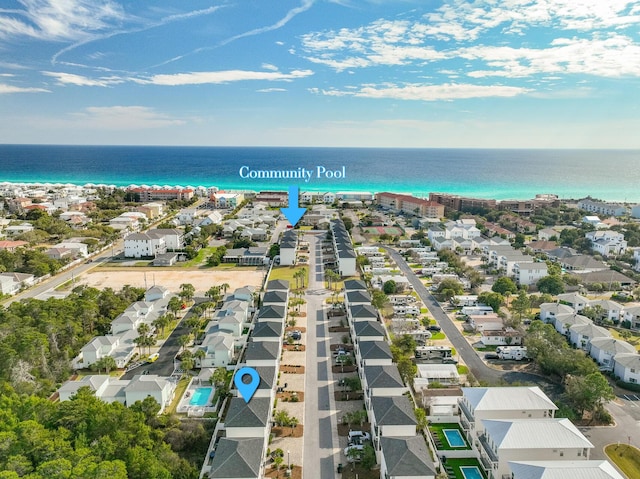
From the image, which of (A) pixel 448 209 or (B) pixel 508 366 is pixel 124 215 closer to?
(A) pixel 448 209

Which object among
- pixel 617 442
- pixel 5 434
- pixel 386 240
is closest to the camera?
pixel 5 434

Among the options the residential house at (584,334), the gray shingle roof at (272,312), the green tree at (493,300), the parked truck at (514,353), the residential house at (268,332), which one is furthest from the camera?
the green tree at (493,300)

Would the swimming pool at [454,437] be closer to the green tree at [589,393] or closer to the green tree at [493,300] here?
the green tree at [589,393]

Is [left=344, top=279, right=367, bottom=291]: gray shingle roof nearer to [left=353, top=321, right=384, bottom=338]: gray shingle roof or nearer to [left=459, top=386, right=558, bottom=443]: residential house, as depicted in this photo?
[left=353, top=321, right=384, bottom=338]: gray shingle roof

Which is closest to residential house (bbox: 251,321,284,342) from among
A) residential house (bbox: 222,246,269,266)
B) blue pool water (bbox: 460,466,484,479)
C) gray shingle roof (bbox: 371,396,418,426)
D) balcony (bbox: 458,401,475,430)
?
gray shingle roof (bbox: 371,396,418,426)

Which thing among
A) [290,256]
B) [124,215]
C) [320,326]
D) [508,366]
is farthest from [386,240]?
[124,215]

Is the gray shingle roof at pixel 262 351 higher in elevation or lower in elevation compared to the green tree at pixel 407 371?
higher

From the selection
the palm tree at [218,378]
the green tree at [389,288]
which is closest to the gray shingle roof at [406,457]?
the palm tree at [218,378]
